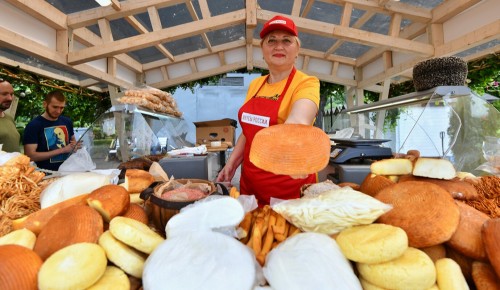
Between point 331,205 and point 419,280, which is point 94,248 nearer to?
point 331,205

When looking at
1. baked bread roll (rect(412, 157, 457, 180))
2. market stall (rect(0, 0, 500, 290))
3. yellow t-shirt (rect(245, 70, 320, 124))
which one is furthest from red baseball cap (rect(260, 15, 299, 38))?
baked bread roll (rect(412, 157, 457, 180))

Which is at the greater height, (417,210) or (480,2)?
(480,2)

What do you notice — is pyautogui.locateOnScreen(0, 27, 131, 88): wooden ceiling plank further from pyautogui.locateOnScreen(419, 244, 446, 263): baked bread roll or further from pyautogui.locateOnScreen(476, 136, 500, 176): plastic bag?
pyautogui.locateOnScreen(476, 136, 500, 176): plastic bag

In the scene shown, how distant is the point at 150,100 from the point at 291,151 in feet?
11.0

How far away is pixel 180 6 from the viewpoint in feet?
13.9

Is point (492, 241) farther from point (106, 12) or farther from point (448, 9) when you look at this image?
point (106, 12)

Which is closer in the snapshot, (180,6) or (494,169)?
(494,169)

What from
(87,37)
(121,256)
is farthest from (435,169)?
(87,37)

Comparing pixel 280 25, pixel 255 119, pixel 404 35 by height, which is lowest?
pixel 255 119

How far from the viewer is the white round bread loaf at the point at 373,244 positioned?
23.9 inches

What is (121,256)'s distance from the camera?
68 centimetres

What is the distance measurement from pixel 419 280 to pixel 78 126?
8.16 metres

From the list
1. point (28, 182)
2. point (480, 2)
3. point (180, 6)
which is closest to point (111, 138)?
point (28, 182)

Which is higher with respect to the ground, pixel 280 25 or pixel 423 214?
pixel 280 25
